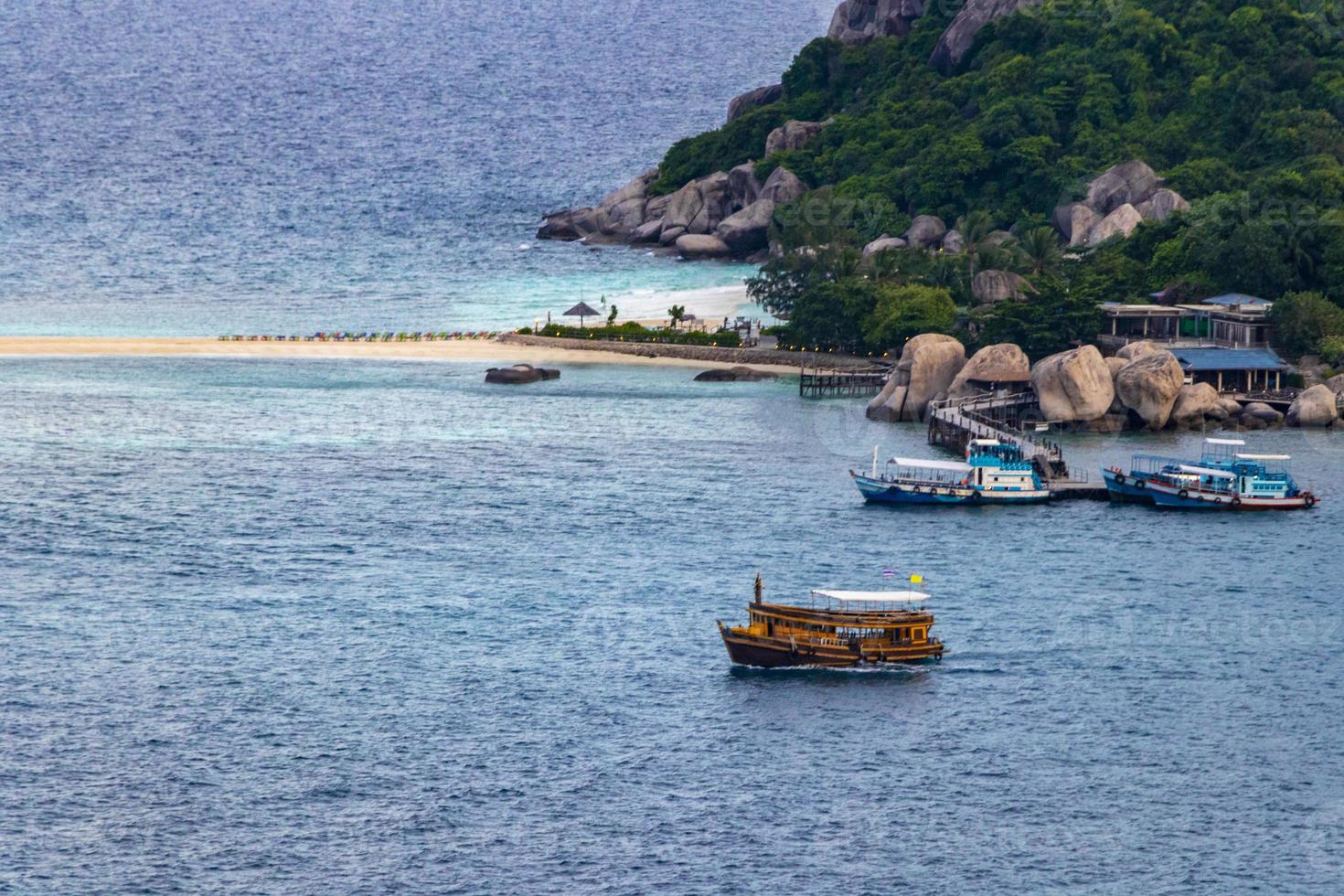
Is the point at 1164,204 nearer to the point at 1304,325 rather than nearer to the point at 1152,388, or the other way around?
the point at 1304,325

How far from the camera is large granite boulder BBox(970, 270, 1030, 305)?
169625 mm

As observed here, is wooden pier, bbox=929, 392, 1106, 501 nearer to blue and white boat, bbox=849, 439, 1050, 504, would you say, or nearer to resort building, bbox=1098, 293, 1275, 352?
blue and white boat, bbox=849, 439, 1050, 504

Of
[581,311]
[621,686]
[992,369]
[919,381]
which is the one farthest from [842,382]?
[621,686]

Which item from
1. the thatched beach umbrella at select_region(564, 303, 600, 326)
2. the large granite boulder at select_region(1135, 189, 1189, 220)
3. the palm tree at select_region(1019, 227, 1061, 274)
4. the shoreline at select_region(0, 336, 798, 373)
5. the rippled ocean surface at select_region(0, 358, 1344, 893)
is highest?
the large granite boulder at select_region(1135, 189, 1189, 220)

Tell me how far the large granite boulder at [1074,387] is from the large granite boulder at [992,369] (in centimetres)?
326

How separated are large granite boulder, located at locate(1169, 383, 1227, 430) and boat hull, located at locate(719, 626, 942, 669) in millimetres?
56629

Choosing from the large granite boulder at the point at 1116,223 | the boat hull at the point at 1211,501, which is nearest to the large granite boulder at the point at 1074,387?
the boat hull at the point at 1211,501

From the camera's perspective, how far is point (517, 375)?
16375cm

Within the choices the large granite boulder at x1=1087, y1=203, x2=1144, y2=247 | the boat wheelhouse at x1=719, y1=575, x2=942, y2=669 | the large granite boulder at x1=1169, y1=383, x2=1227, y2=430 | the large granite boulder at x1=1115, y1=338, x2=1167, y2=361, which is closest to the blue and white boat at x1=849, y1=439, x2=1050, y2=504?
the large granite boulder at x1=1169, y1=383, x2=1227, y2=430

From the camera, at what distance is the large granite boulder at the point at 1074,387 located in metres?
140

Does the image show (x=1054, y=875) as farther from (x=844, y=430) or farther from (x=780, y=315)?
(x=780, y=315)

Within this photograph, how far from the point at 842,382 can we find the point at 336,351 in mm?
45895

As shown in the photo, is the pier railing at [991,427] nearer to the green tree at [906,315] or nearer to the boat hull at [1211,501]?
the boat hull at [1211,501]

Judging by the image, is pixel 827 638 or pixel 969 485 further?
pixel 969 485
